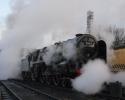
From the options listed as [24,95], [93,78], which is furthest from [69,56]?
[93,78]

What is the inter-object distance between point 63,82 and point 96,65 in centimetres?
443

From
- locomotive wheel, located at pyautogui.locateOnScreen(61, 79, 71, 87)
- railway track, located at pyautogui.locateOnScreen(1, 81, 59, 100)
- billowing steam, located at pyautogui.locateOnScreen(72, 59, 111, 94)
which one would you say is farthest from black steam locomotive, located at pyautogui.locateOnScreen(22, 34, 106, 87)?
railway track, located at pyautogui.locateOnScreen(1, 81, 59, 100)

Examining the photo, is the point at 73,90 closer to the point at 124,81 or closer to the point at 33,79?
the point at 124,81

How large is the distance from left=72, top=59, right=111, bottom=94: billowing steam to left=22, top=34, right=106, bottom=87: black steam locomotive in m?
1.10

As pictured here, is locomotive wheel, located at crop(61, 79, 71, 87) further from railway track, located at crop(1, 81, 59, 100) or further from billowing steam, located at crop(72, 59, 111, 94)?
billowing steam, located at crop(72, 59, 111, 94)

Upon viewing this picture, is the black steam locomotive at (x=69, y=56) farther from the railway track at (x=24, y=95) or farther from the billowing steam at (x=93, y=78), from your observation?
the railway track at (x=24, y=95)

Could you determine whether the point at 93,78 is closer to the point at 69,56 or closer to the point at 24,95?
the point at 69,56

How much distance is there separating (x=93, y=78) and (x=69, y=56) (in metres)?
3.71

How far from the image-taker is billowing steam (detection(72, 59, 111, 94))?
62.1 ft

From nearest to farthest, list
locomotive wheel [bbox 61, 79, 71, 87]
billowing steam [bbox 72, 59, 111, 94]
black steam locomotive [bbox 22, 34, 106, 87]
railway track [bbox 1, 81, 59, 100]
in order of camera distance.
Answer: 1. railway track [bbox 1, 81, 59, 100]
2. billowing steam [bbox 72, 59, 111, 94]
3. black steam locomotive [bbox 22, 34, 106, 87]
4. locomotive wheel [bbox 61, 79, 71, 87]

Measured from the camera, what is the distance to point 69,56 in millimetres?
22297

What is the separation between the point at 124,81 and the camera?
64.6 ft

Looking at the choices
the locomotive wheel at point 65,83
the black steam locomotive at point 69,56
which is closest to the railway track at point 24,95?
the locomotive wheel at point 65,83

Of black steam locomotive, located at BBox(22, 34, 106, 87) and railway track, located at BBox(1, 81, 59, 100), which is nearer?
railway track, located at BBox(1, 81, 59, 100)
